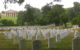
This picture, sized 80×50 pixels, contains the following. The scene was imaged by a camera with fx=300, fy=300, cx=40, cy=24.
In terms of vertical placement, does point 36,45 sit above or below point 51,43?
above

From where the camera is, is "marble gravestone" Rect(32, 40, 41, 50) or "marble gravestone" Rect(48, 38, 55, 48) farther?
"marble gravestone" Rect(48, 38, 55, 48)

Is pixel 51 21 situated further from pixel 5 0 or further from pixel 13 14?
pixel 13 14

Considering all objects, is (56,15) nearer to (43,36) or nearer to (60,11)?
(60,11)

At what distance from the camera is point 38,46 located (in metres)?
8.86

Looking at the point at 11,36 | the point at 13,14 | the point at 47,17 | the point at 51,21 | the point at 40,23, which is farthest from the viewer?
the point at 13,14

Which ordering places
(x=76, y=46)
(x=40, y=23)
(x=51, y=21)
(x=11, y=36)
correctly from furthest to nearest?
(x=40, y=23), (x=51, y=21), (x=11, y=36), (x=76, y=46)

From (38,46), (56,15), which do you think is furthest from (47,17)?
(38,46)

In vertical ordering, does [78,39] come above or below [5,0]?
below

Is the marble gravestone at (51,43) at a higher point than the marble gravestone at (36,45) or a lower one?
lower

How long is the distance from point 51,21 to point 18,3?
59.8m

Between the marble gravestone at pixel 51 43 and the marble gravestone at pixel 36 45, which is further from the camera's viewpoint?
the marble gravestone at pixel 51 43

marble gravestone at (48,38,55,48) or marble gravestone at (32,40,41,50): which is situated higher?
marble gravestone at (32,40,41,50)

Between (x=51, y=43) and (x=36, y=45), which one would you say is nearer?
(x=36, y=45)

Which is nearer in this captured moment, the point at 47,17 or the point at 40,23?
the point at 47,17
